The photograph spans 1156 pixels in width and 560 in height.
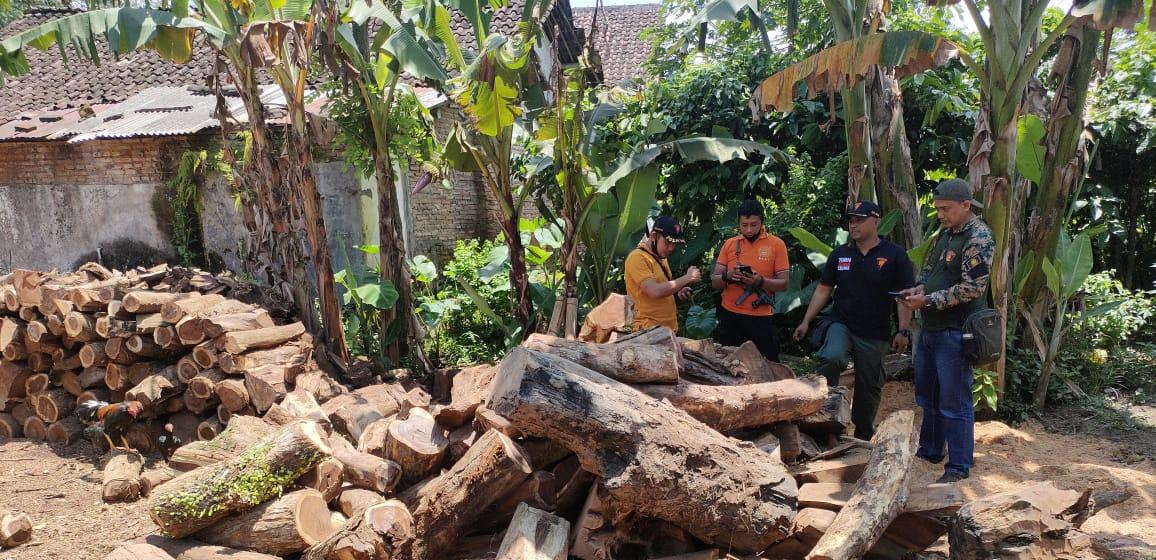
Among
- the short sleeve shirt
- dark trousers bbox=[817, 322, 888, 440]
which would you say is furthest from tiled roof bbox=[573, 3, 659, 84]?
dark trousers bbox=[817, 322, 888, 440]

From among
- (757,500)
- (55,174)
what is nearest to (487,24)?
(757,500)

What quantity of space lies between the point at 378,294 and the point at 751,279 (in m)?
3.39

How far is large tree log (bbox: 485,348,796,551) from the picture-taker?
3.14m

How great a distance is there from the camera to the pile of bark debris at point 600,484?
10.4 ft

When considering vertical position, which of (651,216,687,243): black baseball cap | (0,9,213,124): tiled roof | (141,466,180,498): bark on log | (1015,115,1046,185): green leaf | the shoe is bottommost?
(141,466,180,498): bark on log

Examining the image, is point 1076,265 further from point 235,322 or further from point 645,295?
point 235,322

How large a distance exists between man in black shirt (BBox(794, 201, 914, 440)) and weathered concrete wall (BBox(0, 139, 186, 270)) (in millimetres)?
8711

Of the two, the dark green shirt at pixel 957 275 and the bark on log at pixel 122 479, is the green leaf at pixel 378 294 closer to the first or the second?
the bark on log at pixel 122 479

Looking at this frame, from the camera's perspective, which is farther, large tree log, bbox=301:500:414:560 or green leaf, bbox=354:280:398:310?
green leaf, bbox=354:280:398:310

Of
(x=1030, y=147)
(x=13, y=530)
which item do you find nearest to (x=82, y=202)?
(x=13, y=530)

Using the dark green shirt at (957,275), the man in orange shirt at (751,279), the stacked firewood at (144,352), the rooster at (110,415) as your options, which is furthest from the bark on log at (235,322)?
the dark green shirt at (957,275)

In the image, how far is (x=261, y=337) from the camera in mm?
5590

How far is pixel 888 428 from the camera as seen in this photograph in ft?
12.1

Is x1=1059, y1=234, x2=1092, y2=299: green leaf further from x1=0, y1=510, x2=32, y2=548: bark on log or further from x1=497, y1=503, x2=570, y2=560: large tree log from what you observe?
x1=0, y1=510, x2=32, y2=548: bark on log
